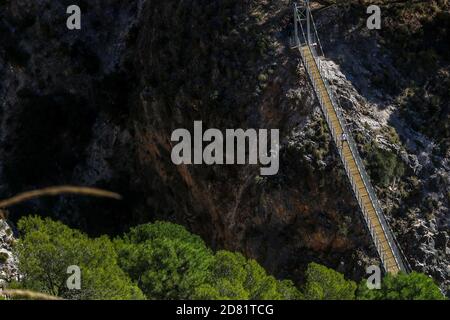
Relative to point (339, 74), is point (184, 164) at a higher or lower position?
lower

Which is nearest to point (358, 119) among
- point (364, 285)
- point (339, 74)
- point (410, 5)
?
point (339, 74)

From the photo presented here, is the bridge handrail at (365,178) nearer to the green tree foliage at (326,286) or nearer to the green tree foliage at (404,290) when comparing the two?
the green tree foliage at (326,286)

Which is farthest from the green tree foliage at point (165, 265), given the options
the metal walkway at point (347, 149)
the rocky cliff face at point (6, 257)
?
the metal walkway at point (347, 149)

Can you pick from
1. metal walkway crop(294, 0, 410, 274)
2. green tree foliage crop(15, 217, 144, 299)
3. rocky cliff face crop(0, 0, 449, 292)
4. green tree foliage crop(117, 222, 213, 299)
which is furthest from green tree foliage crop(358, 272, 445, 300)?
rocky cliff face crop(0, 0, 449, 292)

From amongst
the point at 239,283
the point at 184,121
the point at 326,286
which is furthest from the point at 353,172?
the point at 239,283

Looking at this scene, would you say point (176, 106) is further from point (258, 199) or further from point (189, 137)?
point (258, 199)
